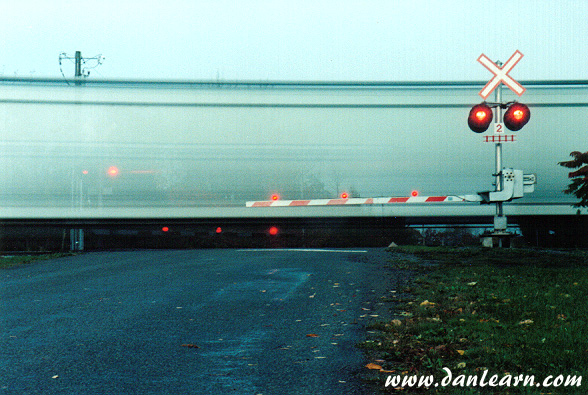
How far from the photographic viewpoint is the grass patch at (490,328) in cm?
338

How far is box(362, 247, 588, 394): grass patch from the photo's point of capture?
338 centimetres

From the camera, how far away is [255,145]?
11789 millimetres

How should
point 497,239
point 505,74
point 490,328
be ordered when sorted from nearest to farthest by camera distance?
point 490,328
point 505,74
point 497,239

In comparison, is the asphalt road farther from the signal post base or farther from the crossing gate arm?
the signal post base

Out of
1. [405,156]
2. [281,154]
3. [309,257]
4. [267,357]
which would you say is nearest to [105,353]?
[267,357]

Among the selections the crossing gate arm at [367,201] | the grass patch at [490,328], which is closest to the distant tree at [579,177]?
the crossing gate arm at [367,201]

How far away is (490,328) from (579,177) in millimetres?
7931

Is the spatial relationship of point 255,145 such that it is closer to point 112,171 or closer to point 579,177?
point 112,171

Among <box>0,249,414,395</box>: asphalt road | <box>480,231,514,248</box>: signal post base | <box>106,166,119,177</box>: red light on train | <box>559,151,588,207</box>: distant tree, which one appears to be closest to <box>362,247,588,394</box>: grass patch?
<box>0,249,414,395</box>: asphalt road

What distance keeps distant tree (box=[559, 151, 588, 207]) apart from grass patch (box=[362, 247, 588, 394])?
11.3 ft

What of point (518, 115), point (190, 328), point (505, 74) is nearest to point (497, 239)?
point (518, 115)

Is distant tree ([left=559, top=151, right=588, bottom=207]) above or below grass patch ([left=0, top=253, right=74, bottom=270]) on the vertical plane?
above

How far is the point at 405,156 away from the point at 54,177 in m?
7.41

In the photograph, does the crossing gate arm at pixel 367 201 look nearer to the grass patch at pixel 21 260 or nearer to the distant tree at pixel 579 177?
the distant tree at pixel 579 177
